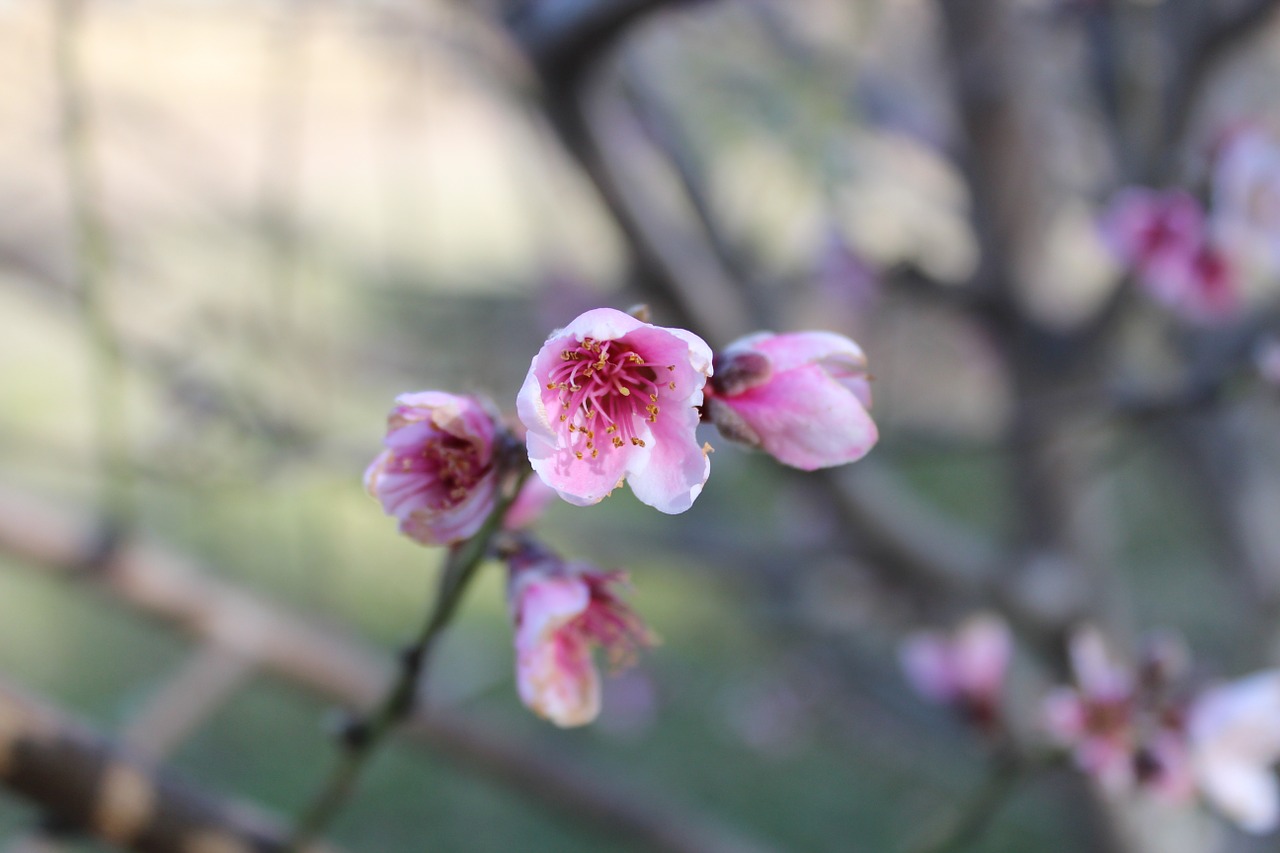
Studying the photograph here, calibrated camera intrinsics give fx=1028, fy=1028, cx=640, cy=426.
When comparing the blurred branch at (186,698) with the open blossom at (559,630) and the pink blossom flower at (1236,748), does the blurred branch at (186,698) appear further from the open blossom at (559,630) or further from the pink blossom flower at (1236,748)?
the pink blossom flower at (1236,748)

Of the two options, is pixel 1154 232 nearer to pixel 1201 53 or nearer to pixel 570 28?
pixel 1201 53

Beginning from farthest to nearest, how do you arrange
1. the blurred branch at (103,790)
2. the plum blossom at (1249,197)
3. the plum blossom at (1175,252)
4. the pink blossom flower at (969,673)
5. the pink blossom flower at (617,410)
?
the plum blossom at (1175,252), the plum blossom at (1249,197), the pink blossom flower at (969,673), the blurred branch at (103,790), the pink blossom flower at (617,410)

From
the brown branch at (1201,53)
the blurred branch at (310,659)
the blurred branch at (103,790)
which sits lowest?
the blurred branch at (103,790)

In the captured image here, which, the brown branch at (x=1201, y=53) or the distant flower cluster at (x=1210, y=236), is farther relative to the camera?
the brown branch at (x=1201, y=53)

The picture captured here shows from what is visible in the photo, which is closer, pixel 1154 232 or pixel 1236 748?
pixel 1236 748

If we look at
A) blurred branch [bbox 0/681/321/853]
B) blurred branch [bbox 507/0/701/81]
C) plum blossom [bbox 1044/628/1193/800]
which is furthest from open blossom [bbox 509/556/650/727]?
blurred branch [bbox 507/0/701/81]

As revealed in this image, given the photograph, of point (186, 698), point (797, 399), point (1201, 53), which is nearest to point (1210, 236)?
point (1201, 53)

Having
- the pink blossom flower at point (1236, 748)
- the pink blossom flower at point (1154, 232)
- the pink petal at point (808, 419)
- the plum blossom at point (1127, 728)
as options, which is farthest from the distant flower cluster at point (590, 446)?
the pink blossom flower at point (1154, 232)
